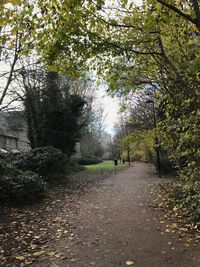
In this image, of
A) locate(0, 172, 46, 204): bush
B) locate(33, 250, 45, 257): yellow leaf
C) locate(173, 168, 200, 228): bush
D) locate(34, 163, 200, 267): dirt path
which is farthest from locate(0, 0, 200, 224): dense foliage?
locate(0, 172, 46, 204): bush

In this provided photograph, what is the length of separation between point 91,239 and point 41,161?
1033 centimetres

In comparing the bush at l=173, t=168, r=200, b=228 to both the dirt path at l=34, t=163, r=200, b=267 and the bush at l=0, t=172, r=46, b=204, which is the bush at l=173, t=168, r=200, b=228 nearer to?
the dirt path at l=34, t=163, r=200, b=267

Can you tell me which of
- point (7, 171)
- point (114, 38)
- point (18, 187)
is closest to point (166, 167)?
point (7, 171)

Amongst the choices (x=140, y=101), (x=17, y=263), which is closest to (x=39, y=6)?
(x=17, y=263)

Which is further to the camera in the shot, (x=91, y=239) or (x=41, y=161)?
(x=41, y=161)

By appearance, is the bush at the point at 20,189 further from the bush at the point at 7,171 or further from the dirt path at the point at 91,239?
the dirt path at the point at 91,239

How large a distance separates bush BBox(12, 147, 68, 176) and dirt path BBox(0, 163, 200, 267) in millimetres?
6139

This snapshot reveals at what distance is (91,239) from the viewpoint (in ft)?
21.9

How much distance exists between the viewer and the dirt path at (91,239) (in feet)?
17.6

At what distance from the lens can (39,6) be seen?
552 centimetres

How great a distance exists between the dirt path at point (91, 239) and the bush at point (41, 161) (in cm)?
614

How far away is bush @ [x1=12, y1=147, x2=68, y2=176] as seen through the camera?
16.5m

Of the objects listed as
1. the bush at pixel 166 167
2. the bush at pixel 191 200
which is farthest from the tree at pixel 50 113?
the bush at pixel 191 200

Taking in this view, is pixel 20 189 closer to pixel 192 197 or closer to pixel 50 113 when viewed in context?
pixel 192 197
